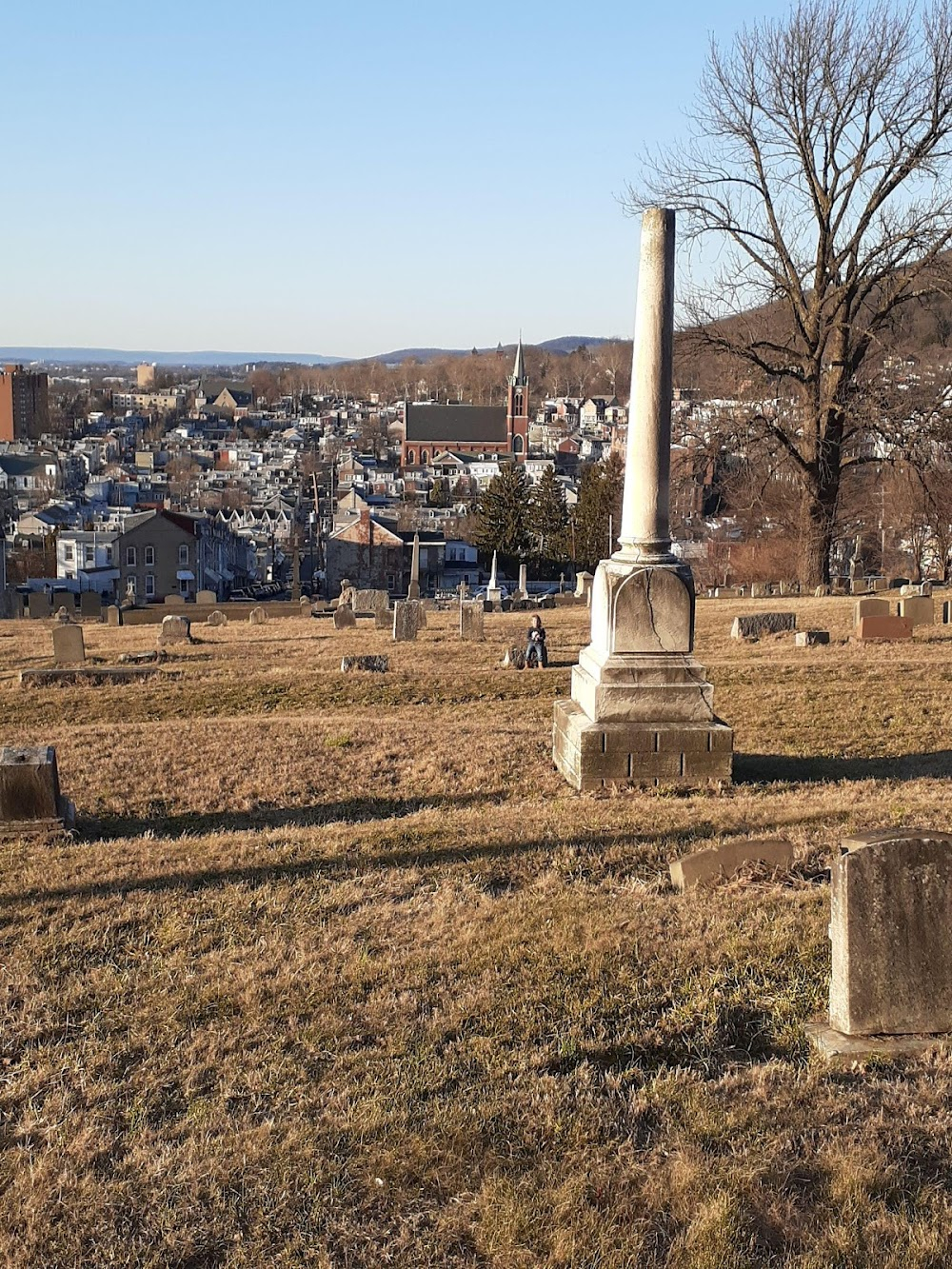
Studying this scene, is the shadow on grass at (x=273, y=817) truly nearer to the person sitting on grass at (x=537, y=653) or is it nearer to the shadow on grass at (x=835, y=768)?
the shadow on grass at (x=835, y=768)

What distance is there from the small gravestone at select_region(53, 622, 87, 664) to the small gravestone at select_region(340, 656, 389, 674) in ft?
14.4

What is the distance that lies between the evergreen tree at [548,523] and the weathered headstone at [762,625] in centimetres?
4769

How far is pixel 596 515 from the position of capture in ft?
214

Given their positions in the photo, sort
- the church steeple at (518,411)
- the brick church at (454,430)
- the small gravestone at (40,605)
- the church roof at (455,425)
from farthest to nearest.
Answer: the church roof at (455,425) < the brick church at (454,430) < the church steeple at (518,411) < the small gravestone at (40,605)

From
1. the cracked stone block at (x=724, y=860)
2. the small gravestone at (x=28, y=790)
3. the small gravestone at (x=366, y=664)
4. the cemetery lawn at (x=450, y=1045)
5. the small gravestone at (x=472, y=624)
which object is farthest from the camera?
the small gravestone at (x=472, y=624)

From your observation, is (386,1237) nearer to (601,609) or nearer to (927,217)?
(601,609)

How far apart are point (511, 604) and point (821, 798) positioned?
2307cm

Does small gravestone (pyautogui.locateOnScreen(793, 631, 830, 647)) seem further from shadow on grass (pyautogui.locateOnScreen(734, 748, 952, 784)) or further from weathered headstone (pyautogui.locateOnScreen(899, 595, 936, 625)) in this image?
shadow on grass (pyautogui.locateOnScreen(734, 748, 952, 784))

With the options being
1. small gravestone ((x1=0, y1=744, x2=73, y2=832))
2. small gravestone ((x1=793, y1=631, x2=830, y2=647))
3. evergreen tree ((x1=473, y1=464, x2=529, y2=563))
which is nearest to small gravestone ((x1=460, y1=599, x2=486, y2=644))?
small gravestone ((x1=793, y1=631, x2=830, y2=647))

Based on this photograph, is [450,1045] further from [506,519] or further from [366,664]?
[506,519]

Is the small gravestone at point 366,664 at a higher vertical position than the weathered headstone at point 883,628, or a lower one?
lower

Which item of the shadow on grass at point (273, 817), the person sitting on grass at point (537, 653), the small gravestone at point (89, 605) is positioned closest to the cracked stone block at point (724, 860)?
the shadow on grass at point (273, 817)

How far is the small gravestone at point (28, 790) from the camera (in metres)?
8.77

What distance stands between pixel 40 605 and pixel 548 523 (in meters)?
38.2
